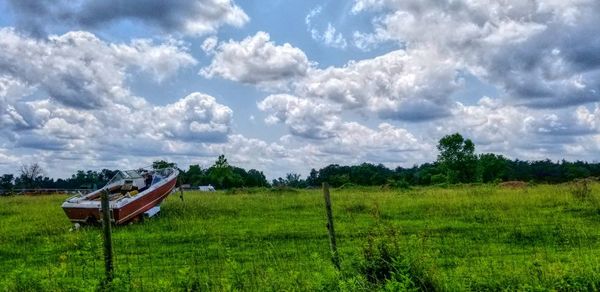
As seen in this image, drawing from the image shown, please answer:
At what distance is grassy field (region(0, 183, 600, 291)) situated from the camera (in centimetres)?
886

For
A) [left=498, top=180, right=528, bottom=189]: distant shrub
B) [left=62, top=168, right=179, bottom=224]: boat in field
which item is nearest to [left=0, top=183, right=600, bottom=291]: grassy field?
[left=62, top=168, right=179, bottom=224]: boat in field

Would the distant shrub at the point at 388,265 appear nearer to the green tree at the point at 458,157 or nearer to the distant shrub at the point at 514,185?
the distant shrub at the point at 514,185

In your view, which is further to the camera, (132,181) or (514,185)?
(514,185)

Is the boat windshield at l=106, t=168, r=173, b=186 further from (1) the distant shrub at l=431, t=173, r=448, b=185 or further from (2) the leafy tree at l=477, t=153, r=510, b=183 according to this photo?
(2) the leafy tree at l=477, t=153, r=510, b=183

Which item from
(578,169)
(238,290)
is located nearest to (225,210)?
(238,290)

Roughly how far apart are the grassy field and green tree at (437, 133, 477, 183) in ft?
240

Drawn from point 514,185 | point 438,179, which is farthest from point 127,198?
point 438,179

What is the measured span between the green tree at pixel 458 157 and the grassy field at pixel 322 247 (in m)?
73.1

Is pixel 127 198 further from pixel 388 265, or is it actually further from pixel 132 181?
pixel 388 265

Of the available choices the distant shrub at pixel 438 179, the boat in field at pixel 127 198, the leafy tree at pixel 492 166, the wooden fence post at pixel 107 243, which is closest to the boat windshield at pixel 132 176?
the boat in field at pixel 127 198

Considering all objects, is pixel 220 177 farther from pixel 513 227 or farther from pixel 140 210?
pixel 513 227

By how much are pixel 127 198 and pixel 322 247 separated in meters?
11.2

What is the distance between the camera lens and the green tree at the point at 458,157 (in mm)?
97312

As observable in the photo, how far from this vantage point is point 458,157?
323 ft
